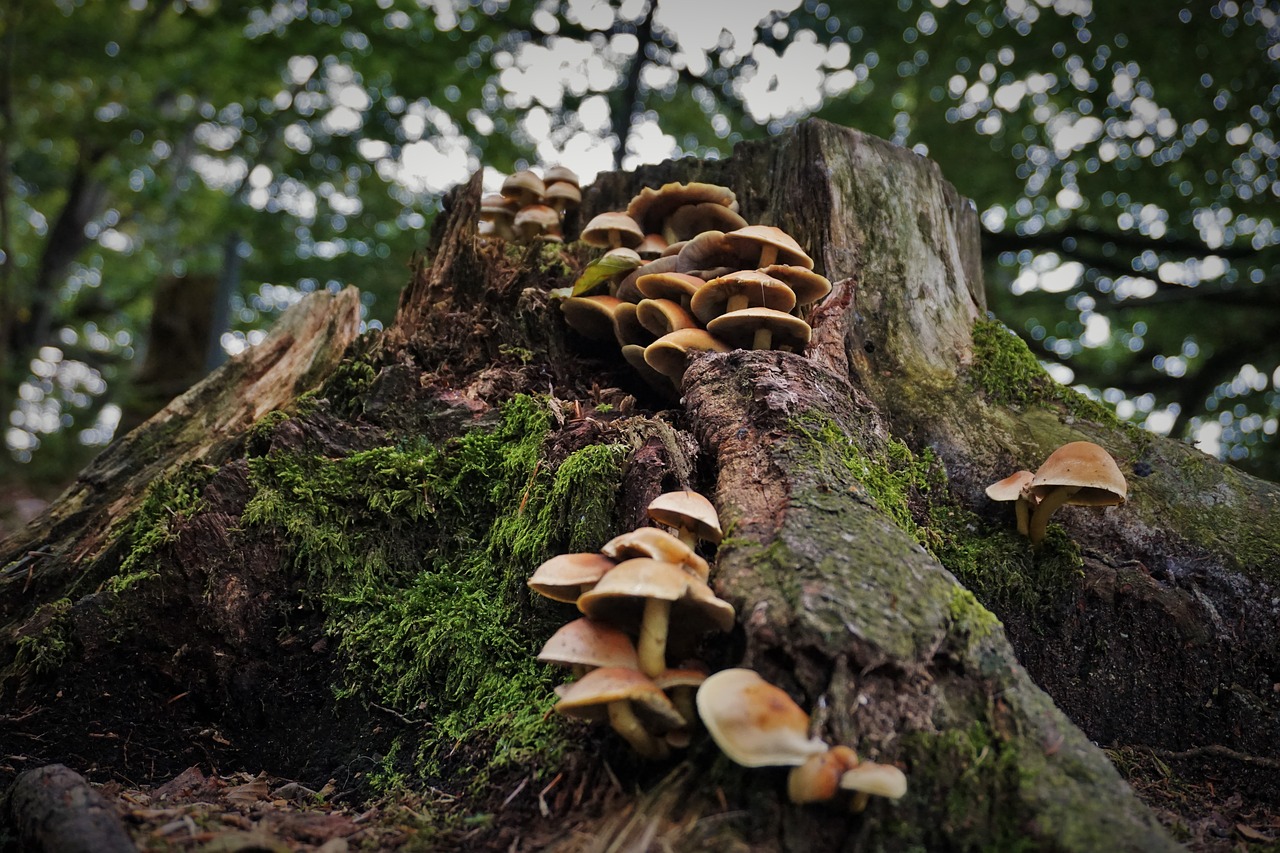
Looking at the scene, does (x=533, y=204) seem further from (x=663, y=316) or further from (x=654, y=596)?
(x=654, y=596)

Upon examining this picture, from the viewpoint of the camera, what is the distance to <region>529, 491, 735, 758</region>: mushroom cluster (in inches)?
77.7

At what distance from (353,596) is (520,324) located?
1.76 m

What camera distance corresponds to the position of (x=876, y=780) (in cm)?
168

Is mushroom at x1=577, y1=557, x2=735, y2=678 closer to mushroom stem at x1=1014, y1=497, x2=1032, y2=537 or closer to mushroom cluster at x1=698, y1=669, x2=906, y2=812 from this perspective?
mushroom cluster at x1=698, y1=669, x2=906, y2=812

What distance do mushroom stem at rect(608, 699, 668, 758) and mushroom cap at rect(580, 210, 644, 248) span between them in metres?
3.03

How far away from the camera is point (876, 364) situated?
399cm

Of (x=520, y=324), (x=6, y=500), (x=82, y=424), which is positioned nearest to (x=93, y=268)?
(x=82, y=424)

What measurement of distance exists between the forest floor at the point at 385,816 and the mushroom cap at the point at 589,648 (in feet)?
1.50

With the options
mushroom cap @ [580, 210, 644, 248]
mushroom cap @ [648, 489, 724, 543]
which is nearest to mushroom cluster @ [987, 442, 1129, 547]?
mushroom cap @ [648, 489, 724, 543]

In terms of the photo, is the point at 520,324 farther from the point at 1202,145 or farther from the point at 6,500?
the point at 6,500

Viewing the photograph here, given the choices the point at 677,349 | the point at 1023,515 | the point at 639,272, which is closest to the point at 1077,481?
the point at 1023,515

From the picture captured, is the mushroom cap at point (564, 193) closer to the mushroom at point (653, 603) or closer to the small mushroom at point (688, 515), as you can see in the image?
the small mushroom at point (688, 515)

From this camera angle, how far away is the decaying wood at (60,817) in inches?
76.7

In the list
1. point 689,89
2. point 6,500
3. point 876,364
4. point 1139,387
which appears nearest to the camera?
point 876,364
